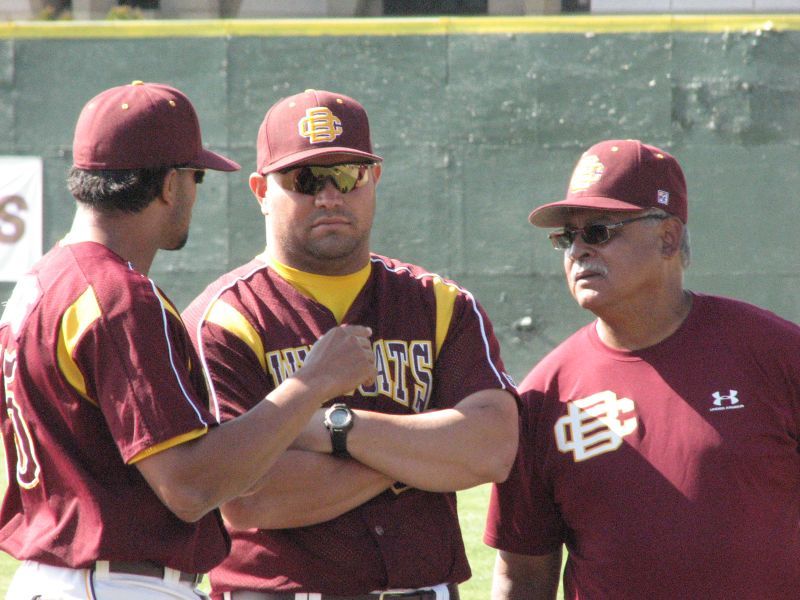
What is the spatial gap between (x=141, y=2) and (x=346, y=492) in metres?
12.9

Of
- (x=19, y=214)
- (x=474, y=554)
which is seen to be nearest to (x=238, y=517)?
(x=474, y=554)

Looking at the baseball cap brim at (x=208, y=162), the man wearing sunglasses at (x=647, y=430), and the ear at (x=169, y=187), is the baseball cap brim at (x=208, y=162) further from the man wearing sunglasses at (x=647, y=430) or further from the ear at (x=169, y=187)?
the man wearing sunglasses at (x=647, y=430)

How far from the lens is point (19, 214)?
10.4 meters

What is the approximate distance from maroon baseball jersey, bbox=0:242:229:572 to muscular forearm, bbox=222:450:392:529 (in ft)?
1.00

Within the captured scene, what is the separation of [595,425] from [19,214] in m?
8.17

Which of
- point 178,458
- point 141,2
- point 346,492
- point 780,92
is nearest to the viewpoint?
point 178,458

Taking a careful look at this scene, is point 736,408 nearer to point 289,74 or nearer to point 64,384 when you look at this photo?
point 64,384

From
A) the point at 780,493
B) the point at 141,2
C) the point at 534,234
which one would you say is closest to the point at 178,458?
the point at 780,493

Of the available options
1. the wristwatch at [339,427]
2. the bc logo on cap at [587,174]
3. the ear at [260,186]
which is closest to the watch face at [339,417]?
the wristwatch at [339,427]

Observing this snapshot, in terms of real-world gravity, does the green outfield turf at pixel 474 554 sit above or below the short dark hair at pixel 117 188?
below

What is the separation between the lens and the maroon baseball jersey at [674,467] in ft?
10.3

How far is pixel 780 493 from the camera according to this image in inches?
126

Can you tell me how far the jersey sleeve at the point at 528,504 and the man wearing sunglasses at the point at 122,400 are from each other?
2.52 feet

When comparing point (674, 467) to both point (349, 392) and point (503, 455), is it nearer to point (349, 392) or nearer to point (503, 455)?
point (503, 455)
